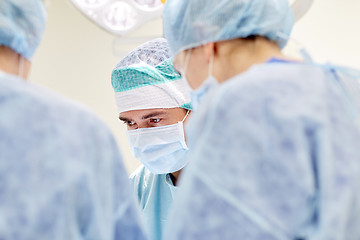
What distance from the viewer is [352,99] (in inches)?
35.9

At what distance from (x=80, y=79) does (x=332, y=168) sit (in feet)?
7.75

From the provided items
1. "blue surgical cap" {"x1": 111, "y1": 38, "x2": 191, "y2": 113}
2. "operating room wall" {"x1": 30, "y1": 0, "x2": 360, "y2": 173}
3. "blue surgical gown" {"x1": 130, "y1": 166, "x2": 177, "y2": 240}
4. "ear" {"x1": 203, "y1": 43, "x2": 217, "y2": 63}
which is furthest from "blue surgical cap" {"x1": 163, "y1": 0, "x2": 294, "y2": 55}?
"operating room wall" {"x1": 30, "y1": 0, "x2": 360, "y2": 173}

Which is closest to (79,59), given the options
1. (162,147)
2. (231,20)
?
(162,147)

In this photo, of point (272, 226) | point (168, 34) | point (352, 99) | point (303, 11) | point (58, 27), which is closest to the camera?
point (272, 226)

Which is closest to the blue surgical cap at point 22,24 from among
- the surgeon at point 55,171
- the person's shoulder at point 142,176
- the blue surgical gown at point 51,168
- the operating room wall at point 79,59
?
the surgeon at point 55,171

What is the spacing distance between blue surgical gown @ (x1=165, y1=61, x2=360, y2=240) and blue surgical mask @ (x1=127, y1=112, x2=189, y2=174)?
3.29 feet

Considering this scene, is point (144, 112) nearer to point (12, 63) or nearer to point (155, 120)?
point (155, 120)

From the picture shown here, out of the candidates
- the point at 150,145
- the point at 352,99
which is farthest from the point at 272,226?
→ the point at 150,145

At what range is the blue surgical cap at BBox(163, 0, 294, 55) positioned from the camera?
1.06 meters

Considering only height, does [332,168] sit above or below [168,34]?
below

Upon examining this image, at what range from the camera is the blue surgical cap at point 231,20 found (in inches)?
41.8

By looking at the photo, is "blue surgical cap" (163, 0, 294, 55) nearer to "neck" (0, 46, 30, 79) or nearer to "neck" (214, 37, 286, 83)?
"neck" (214, 37, 286, 83)

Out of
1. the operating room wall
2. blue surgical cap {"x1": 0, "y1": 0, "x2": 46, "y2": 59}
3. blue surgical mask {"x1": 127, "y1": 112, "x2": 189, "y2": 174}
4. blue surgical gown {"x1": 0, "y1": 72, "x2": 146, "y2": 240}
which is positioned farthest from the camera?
the operating room wall

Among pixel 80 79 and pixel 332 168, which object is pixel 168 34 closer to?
pixel 332 168
